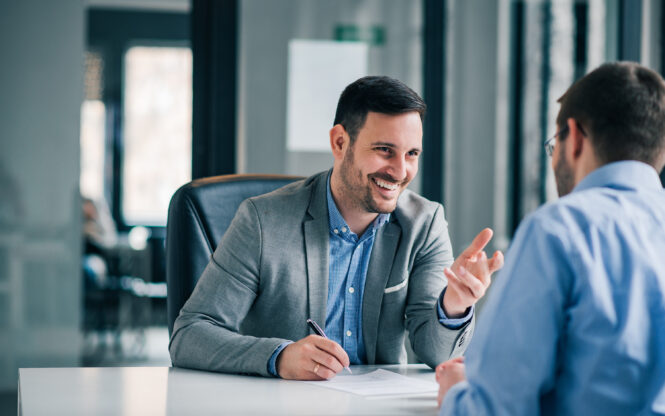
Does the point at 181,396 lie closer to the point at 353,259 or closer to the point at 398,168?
the point at 353,259

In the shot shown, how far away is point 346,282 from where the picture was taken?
70.6 inches

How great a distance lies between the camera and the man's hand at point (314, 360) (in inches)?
55.1

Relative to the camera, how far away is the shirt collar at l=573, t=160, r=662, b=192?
3.30ft

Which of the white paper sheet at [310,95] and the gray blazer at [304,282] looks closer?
the gray blazer at [304,282]

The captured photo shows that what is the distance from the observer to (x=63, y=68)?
12.3 feet

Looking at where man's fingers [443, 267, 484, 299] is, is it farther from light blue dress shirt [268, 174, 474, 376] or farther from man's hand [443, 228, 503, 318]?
light blue dress shirt [268, 174, 474, 376]

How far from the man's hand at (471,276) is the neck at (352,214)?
0.33 m

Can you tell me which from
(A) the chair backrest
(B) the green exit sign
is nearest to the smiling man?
(A) the chair backrest

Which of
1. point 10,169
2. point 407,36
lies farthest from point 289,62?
point 10,169

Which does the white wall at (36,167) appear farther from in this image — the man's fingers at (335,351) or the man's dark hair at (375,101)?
the man's fingers at (335,351)

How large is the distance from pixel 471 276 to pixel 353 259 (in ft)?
1.31

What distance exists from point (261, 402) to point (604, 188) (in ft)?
2.10

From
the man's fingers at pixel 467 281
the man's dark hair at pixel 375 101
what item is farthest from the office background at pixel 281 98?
the man's fingers at pixel 467 281

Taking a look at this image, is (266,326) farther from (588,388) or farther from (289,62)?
(289,62)
